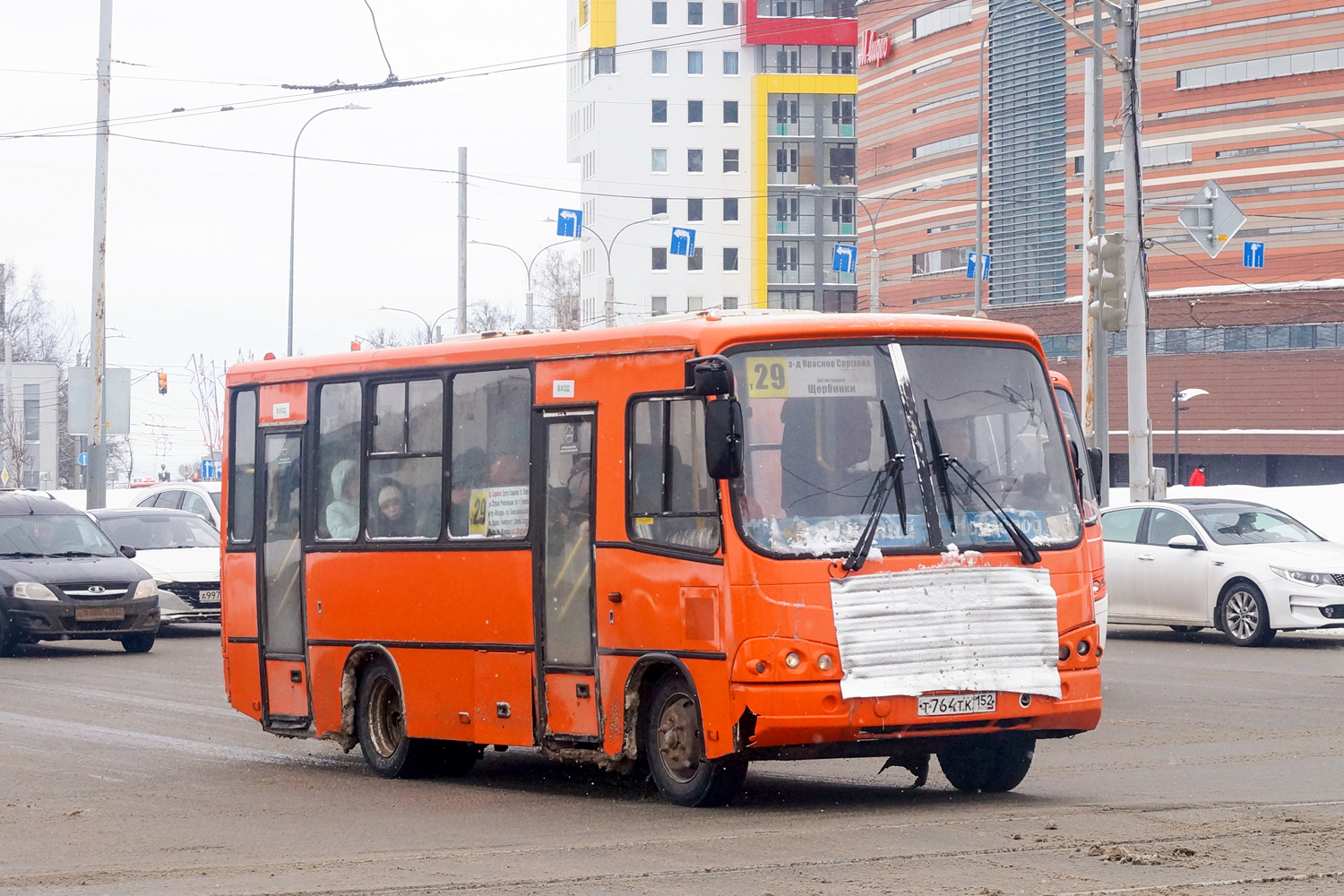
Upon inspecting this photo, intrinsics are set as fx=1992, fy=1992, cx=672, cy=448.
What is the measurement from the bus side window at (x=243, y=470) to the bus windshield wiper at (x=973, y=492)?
5.52 meters

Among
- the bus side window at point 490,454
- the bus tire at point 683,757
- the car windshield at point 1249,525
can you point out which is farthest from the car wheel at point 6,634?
the bus tire at point 683,757

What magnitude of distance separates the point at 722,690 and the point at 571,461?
1.82 m

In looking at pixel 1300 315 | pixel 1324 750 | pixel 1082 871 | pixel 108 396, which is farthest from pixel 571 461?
pixel 1300 315

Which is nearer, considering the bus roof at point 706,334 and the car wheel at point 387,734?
the bus roof at point 706,334

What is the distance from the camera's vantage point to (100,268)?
35750 mm

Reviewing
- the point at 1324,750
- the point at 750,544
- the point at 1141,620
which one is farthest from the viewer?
the point at 1141,620

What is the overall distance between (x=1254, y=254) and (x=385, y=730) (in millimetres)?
61235

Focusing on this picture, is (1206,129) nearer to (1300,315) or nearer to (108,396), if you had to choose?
(1300,315)

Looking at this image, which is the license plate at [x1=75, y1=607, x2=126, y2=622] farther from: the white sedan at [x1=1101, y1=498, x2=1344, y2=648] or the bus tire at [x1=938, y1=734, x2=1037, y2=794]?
the bus tire at [x1=938, y1=734, x2=1037, y2=794]

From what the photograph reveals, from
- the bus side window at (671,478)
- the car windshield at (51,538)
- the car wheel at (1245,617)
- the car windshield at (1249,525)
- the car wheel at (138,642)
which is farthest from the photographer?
the car windshield at (51,538)

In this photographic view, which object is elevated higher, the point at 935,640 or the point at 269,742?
the point at 935,640

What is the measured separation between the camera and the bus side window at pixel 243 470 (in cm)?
1349

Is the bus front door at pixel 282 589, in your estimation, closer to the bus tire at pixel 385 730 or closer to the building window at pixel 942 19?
the bus tire at pixel 385 730

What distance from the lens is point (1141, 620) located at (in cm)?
2211
